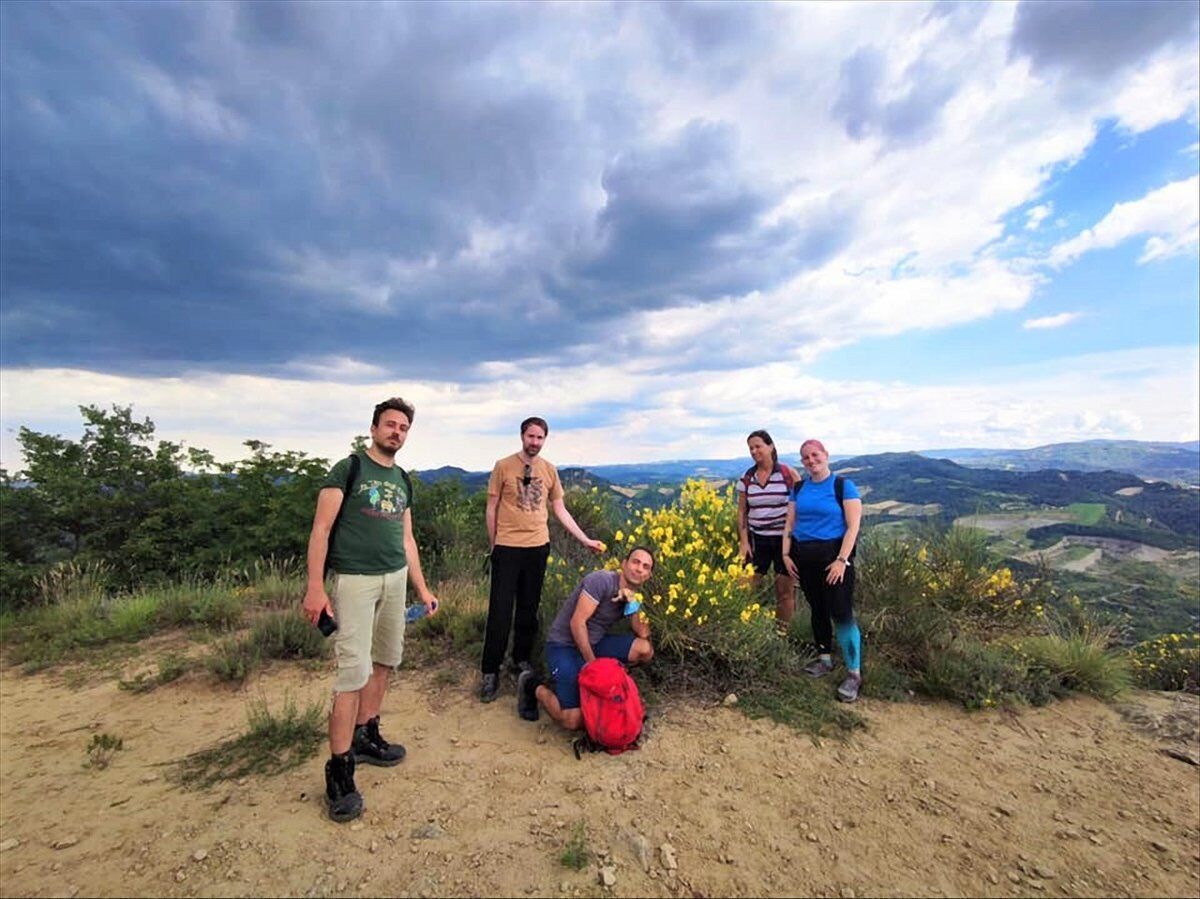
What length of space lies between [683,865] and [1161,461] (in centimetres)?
23803

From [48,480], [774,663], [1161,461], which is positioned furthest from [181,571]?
[1161,461]

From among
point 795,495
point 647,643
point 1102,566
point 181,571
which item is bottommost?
point 1102,566

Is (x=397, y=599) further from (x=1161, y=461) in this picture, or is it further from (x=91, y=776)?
(x=1161, y=461)

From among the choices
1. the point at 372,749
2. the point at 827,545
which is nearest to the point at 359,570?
the point at 372,749

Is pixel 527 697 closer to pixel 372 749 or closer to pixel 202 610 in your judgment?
pixel 372 749

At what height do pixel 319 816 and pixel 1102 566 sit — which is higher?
pixel 319 816

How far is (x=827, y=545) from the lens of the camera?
437 cm

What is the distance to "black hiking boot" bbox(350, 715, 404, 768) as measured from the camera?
11.0ft

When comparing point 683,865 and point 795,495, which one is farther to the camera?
point 795,495

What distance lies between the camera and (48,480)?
11016 millimetres

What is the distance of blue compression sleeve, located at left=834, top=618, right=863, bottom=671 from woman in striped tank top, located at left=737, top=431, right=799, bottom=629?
66 centimetres

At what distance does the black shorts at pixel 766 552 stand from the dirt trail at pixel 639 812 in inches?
52.7

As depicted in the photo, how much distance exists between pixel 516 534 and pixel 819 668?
2859 mm

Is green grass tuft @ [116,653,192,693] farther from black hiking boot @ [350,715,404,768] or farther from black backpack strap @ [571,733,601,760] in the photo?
black backpack strap @ [571,733,601,760]
